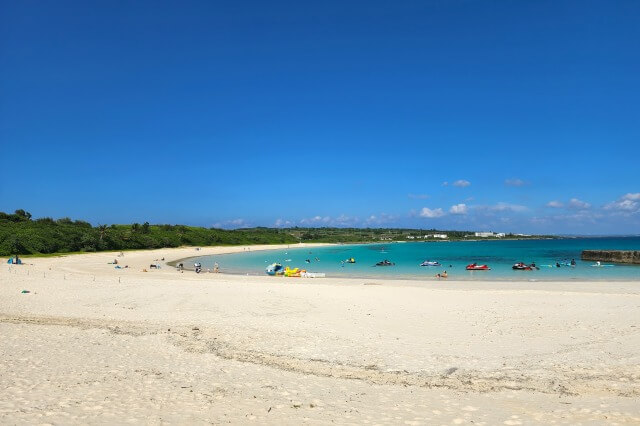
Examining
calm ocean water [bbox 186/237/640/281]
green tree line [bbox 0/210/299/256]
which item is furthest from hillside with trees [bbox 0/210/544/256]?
calm ocean water [bbox 186/237/640/281]

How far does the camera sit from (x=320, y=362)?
36.8 ft

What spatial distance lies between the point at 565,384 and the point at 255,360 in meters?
7.23

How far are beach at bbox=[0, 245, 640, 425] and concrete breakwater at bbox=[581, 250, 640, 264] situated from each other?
5307cm

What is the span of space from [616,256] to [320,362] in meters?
70.9

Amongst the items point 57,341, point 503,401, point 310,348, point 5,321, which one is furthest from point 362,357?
point 5,321

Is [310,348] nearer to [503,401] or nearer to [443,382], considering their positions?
[443,382]

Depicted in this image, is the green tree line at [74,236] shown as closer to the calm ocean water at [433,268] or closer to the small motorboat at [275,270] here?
the calm ocean water at [433,268]

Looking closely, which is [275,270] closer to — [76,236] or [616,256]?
[76,236]

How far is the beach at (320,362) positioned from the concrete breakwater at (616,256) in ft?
174

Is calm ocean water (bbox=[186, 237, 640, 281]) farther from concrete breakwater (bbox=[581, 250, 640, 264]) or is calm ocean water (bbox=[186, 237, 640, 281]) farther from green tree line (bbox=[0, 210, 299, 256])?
green tree line (bbox=[0, 210, 299, 256])

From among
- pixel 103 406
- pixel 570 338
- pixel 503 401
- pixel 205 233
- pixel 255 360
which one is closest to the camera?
pixel 103 406

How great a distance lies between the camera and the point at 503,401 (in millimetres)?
8320

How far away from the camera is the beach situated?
758 centimetres

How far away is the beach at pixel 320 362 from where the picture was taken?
758cm
